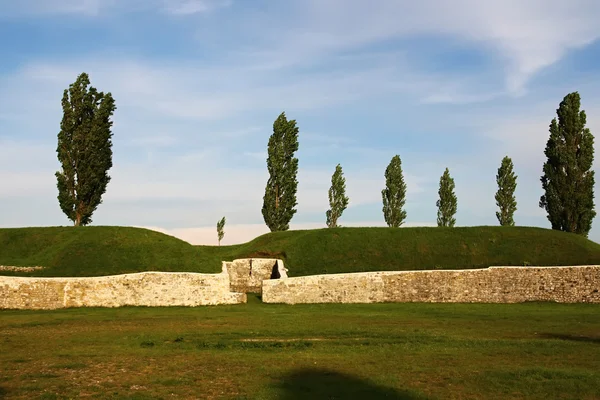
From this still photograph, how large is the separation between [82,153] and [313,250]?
26.1 m

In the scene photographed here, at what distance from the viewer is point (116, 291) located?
3550 cm

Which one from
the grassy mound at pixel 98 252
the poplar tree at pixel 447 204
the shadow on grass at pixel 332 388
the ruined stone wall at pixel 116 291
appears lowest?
the shadow on grass at pixel 332 388

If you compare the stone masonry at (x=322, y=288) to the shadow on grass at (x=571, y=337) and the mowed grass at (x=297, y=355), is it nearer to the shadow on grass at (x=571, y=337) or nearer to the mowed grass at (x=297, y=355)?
the mowed grass at (x=297, y=355)

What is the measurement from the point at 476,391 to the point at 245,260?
35.5m

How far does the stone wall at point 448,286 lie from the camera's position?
130 feet

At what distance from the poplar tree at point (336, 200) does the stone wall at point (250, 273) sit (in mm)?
23526

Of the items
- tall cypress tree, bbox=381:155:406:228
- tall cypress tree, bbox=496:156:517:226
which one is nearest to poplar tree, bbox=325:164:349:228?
tall cypress tree, bbox=381:155:406:228

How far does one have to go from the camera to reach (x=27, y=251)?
45969 millimetres

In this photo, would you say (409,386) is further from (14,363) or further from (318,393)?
(14,363)

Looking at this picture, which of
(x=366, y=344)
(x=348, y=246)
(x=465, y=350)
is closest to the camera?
(x=465, y=350)

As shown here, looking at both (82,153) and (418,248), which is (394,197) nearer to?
(418,248)

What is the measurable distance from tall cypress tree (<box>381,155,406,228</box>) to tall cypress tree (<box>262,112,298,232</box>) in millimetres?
14446

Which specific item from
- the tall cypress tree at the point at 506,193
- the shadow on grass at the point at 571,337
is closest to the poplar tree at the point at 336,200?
the tall cypress tree at the point at 506,193

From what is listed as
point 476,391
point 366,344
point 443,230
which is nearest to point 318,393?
point 476,391
